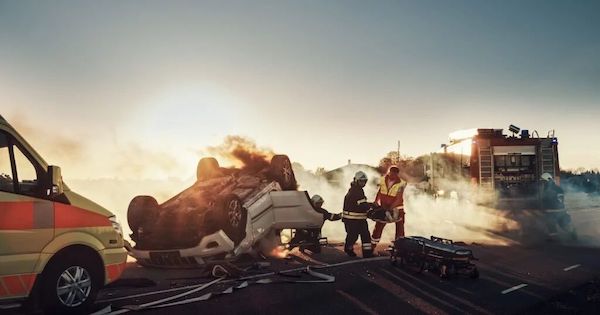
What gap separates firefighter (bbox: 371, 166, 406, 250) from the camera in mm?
10938

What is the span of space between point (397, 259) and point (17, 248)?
6766mm

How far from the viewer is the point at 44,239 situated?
5461 mm

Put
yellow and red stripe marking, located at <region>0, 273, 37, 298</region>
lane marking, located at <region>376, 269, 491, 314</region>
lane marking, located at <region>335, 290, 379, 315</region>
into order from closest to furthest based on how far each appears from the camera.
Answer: yellow and red stripe marking, located at <region>0, 273, 37, 298</region> < lane marking, located at <region>335, 290, 379, 315</region> < lane marking, located at <region>376, 269, 491, 314</region>

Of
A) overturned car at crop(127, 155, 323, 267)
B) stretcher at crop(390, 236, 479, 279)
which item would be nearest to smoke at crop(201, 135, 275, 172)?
overturned car at crop(127, 155, 323, 267)

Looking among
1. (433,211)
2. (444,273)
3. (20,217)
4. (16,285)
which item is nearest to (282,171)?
(444,273)

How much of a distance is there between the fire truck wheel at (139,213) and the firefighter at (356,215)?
4095mm

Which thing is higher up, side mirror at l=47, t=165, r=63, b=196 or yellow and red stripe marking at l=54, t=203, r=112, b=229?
side mirror at l=47, t=165, r=63, b=196

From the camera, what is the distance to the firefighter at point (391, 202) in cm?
1094

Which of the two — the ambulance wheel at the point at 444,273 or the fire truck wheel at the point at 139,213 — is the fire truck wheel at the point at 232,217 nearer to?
the fire truck wheel at the point at 139,213

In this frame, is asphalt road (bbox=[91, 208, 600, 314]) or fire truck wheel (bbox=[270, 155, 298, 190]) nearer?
asphalt road (bbox=[91, 208, 600, 314])

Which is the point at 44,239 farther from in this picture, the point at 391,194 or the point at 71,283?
the point at 391,194

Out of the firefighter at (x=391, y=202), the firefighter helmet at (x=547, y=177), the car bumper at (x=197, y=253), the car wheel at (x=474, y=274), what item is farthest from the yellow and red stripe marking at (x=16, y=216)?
the firefighter helmet at (x=547, y=177)

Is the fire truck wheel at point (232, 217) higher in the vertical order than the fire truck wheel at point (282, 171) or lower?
lower

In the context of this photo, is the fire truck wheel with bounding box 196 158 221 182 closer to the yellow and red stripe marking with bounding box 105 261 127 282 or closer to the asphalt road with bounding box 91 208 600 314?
the asphalt road with bounding box 91 208 600 314
